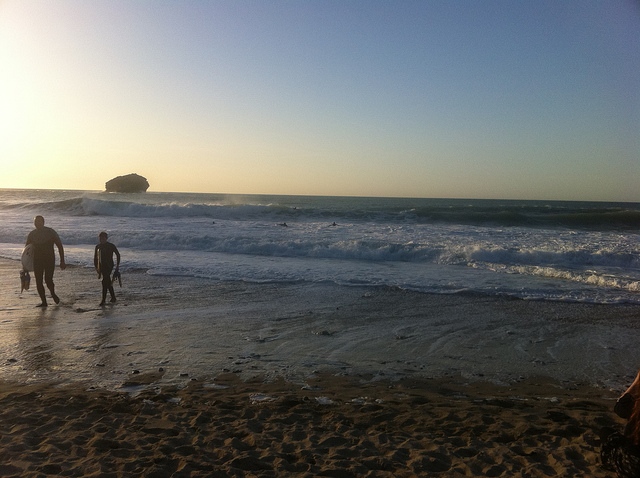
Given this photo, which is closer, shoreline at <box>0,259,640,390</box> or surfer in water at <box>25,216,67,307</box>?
shoreline at <box>0,259,640,390</box>

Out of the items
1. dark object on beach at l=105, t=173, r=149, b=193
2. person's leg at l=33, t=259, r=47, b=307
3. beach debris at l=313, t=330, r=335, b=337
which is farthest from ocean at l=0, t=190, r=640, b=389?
dark object on beach at l=105, t=173, r=149, b=193

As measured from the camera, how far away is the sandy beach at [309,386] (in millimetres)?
3975

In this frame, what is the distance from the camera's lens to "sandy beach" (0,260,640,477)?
156 inches

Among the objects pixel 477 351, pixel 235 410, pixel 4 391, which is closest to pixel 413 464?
pixel 235 410

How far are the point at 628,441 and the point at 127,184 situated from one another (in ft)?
287

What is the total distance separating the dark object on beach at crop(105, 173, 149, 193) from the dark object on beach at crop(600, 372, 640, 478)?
86.8 meters

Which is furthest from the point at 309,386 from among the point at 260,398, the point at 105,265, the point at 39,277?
the point at 39,277

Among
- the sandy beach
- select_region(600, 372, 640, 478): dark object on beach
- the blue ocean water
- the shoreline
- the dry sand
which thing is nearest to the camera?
select_region(600, 372, 640, 478): dark object on beach

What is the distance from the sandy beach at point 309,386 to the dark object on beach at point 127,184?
257 feet

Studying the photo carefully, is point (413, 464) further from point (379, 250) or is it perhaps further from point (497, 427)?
point (379, 250)

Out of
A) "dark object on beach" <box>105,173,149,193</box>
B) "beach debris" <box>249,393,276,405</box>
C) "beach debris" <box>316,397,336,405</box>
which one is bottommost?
"beach debris" <box>249,393,276,405</box>

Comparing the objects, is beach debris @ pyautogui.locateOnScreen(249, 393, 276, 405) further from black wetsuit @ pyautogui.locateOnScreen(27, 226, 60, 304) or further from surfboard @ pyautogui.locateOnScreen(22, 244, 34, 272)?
surfboard @ pyautogui.locateOnScreen(22, 244, 34, 272)

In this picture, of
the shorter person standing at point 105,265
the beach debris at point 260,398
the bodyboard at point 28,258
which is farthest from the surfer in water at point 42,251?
the beach debris at point 260,398

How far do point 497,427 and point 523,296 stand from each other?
716cm
